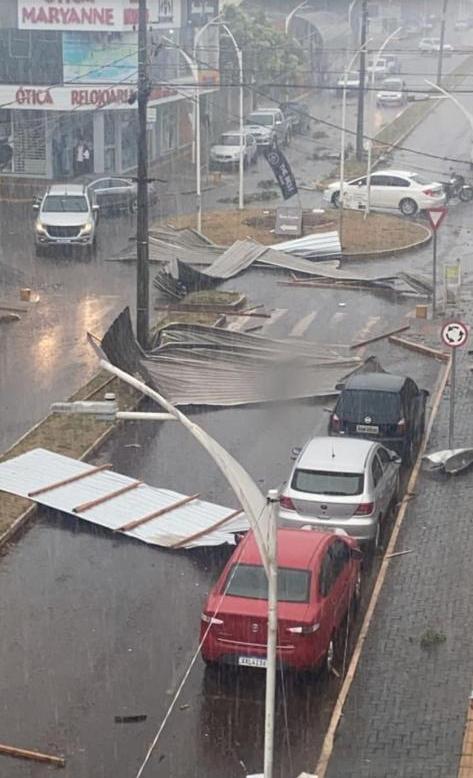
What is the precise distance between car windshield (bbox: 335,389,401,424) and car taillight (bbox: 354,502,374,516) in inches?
153

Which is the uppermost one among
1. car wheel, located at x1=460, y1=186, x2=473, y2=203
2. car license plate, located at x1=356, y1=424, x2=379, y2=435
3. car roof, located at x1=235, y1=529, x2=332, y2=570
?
car roof, located at x1=235, y1=529, x2=332, y2=570

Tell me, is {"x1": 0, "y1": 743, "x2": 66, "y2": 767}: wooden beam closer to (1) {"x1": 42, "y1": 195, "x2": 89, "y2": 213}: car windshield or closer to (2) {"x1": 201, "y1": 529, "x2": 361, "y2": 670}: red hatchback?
(2) {"x1": 201, "y1": 529, "x2": 361, "y2": 670}: red hatchback

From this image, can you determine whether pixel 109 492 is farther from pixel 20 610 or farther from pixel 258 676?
pixel 258 676

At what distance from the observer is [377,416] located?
67.3 feet

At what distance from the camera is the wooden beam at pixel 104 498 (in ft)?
58.5

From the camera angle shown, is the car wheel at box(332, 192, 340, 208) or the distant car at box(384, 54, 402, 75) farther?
the distant car at box(384, 54, 402, 75)

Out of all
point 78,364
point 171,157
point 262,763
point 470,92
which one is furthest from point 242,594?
point 470,92

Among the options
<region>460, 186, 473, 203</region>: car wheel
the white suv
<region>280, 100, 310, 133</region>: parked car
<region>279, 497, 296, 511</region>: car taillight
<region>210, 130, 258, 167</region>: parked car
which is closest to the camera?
<region>279, 497, 296, 511</region>: car taillight

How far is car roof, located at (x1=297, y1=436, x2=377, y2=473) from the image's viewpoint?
17.1 metres

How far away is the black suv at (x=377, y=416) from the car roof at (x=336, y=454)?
7.62 ft

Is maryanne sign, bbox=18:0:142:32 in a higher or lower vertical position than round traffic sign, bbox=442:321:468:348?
higher

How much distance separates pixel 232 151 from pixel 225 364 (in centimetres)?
3155

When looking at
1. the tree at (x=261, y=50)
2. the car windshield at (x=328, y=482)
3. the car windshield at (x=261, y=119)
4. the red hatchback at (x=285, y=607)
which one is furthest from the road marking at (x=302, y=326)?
the tree at (x=261, y=50)

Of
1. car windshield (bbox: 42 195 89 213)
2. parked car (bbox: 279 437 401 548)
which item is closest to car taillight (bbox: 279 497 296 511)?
parked car (bbox: 279 437 401 548)
